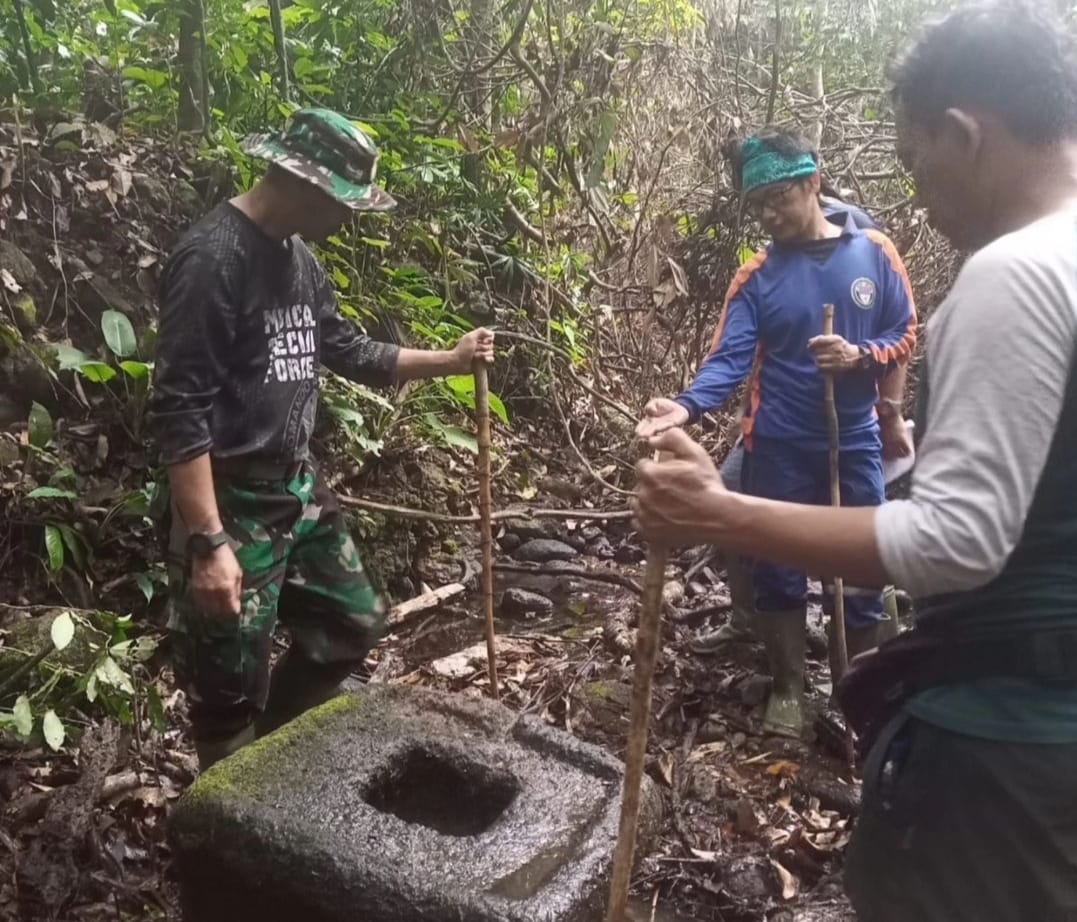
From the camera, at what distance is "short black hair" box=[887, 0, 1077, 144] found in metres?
1.47

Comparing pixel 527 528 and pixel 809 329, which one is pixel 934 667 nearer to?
pixel 809 329

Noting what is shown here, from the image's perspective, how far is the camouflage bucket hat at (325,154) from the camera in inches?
115

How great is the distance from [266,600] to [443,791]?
0.86m

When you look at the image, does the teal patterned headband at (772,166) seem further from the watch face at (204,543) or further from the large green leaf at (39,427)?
the large green leaf at (39,427)

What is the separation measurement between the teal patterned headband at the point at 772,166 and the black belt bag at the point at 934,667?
2.27 m

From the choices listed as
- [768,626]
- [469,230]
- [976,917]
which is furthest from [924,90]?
[469,230]

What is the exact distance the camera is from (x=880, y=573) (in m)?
1.42

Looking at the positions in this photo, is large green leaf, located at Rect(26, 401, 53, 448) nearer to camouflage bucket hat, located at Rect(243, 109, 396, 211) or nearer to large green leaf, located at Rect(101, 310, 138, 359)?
large green leaf, located at Rect(101, 310, 138, 359)

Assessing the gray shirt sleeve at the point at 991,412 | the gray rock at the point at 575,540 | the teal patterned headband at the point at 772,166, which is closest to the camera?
the gray shirt sleeve at the point at 991,412

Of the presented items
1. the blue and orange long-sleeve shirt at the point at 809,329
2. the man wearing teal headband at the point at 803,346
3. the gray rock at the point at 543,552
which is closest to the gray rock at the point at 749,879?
the man wearing teal headband at the point at 803,346

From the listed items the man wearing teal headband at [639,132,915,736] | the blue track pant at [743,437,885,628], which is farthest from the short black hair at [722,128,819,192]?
the blue track pant at [743,437,885,628]

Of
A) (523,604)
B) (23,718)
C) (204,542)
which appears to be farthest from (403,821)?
(523,604)

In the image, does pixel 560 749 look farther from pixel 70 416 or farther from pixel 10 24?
pixel 10 24

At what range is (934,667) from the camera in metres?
1.65
